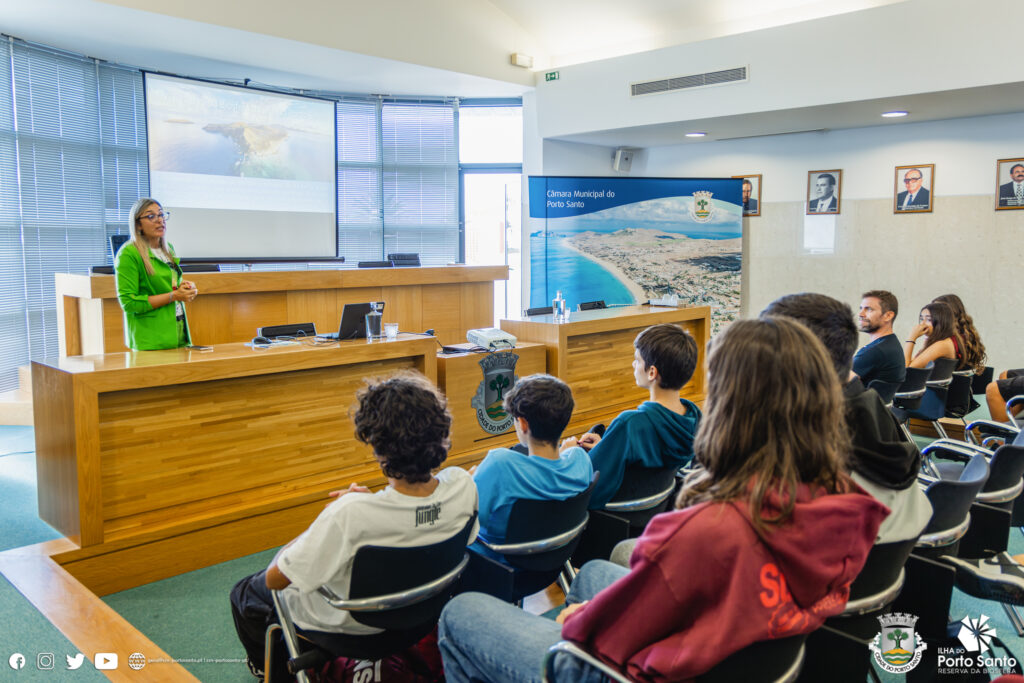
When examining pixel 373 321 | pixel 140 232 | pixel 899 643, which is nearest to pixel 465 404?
pixel 373 321

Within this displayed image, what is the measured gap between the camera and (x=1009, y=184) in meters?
6.24

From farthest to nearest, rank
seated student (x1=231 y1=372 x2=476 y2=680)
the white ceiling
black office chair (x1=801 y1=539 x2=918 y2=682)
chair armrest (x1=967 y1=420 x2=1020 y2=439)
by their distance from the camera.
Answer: the white ceiling
chair armrest (x1=967 y1=420 x2=1020 y2=439)
seated student (x1=231 y1=372 x2=476 y2=680)
black office chair (x1=801 y1=539 x2=918 y2=682)

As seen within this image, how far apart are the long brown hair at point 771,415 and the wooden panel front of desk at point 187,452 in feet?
6.27

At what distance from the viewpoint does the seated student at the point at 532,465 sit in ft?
6.97

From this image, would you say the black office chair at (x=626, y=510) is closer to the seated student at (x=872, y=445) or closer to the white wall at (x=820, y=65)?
the seated student at (x=872, y=445)

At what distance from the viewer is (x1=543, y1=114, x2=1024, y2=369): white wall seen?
20.9ft

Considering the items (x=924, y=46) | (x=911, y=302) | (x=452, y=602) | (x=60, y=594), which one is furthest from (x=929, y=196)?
(x=60, y=594)

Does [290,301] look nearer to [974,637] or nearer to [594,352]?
[594,352]

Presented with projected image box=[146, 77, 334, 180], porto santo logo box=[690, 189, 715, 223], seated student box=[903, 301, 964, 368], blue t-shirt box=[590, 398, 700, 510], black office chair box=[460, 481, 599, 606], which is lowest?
black office chair box=[460, 481, 599, 606]

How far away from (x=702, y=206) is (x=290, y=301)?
418cm

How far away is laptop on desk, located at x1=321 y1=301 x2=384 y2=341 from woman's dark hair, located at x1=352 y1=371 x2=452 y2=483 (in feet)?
7.12

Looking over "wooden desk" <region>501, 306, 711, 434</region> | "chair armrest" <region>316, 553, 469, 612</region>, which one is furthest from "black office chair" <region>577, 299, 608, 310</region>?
"chair armrest" <region>316, 553, 469, 612</region>

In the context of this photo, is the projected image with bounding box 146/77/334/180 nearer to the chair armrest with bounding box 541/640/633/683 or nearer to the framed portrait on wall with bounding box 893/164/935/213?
the framed portrait on wall with bounding box 893/164/935/213

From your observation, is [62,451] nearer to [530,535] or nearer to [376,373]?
[376,373]
